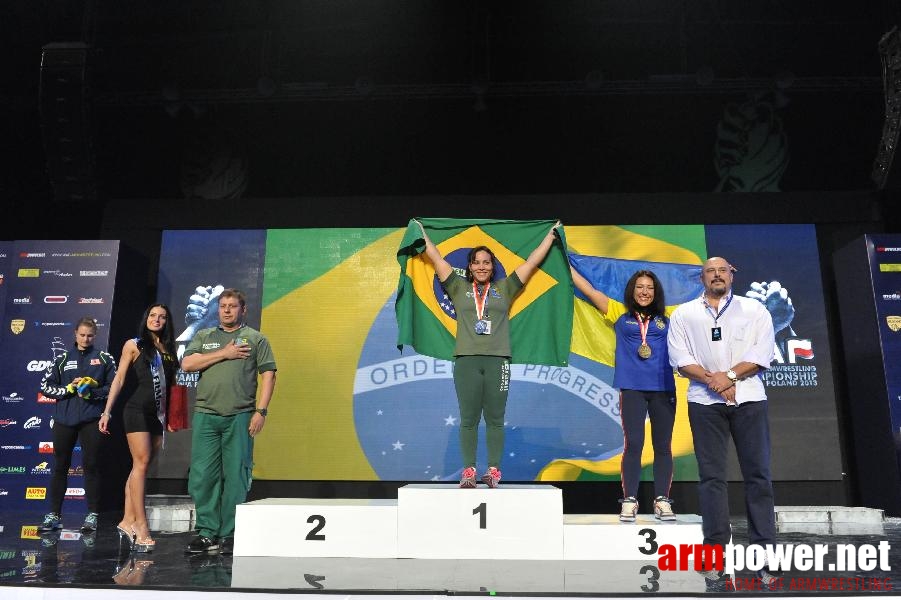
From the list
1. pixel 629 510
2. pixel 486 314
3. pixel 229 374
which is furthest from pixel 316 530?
pixel 629 510

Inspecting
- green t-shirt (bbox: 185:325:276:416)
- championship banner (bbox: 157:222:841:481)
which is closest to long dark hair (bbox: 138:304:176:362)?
green t-shirt (bbox: 185:325:276:416)

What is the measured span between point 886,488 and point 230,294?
16.8 ft

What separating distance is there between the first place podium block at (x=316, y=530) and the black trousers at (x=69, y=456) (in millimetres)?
1711

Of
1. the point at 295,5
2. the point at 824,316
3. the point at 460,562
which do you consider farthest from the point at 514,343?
the point at 295,5

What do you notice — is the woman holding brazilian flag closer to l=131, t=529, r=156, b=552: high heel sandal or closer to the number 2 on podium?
the number 2 on podium

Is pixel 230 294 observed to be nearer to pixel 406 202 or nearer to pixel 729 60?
pixel 406 202

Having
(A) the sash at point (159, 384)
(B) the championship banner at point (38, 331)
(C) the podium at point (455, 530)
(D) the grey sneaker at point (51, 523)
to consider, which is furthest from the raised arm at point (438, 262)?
(B) the championship banner at point (38, 331)

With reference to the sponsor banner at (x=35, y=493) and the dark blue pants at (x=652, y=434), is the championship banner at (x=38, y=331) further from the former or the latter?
the dark blue pants at (x=652, y=434)

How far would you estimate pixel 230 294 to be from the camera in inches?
149

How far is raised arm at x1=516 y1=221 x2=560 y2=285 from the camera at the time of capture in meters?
3.88

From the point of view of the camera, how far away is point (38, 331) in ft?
19.6

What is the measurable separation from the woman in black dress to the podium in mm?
711

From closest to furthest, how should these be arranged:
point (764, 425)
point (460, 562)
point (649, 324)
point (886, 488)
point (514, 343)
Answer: point (764, 425) < point (460, 562) < point (649, 324) < point (514, 343) < point (886, 488)

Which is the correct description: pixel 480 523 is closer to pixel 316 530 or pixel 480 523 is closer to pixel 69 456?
pixel 316 530
